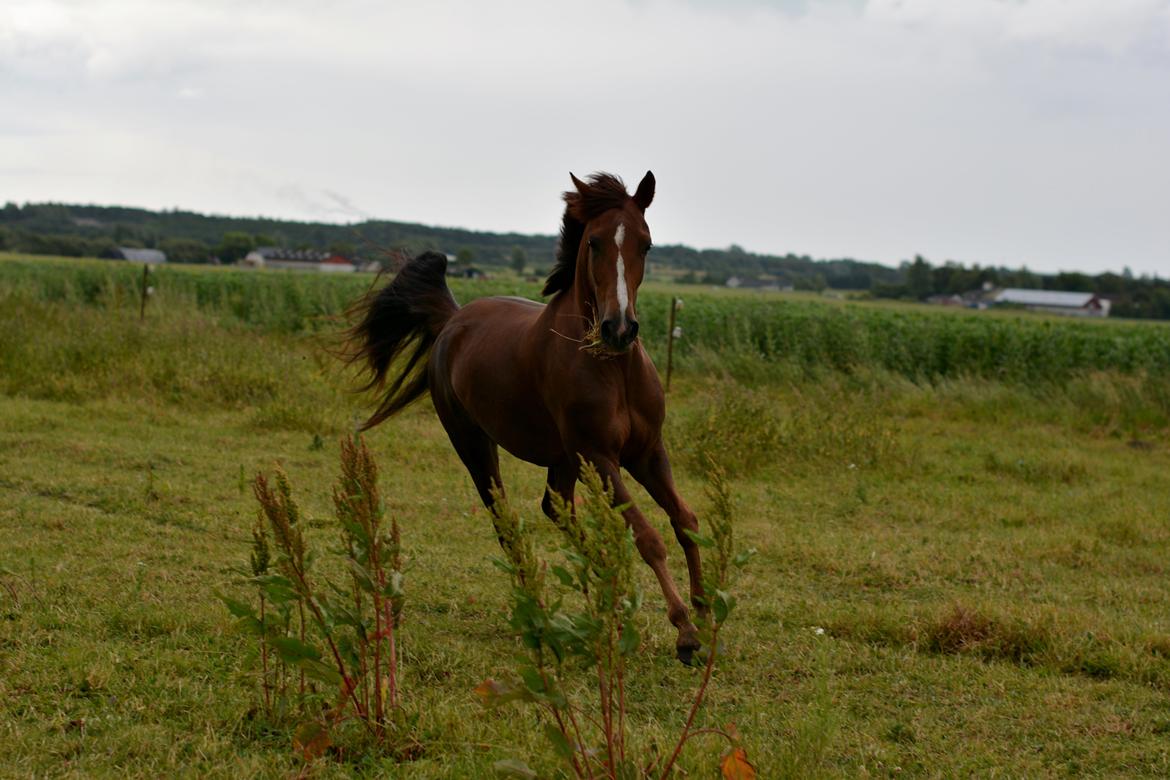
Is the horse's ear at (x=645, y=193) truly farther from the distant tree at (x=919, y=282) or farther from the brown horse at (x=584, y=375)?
the distant tree at (x=919, y=282)

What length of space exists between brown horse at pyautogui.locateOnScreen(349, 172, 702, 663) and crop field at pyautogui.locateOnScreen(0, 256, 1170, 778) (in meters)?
0.61

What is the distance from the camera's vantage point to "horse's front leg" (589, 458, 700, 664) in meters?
5.12

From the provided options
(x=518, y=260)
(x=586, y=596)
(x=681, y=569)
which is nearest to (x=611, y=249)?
(x=586, y=596)

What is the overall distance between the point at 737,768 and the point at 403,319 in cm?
550

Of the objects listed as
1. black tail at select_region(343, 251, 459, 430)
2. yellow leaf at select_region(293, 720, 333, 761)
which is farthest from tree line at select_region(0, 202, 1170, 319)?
yellow leaf at select_region(293, 720, 333, 761)

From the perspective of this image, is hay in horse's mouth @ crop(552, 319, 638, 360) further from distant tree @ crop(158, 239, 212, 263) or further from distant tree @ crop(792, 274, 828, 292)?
distant tree @ crop(158, 239, 212, 263)

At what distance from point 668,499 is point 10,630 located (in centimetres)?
329

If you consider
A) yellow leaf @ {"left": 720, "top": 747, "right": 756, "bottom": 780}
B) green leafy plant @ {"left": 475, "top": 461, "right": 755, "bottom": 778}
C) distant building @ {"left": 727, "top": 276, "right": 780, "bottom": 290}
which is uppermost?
distant building @ {"left": 727, "top": 276, "right": 780, "bottom": 290}

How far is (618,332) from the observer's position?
186 inches

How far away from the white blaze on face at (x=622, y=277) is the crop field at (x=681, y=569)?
1.56 metres

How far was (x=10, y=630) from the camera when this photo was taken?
4.87 metres

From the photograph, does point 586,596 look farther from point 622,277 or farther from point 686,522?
point 686,522

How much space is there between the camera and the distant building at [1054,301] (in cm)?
5150

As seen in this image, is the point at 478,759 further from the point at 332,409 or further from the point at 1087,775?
the point at 332,409
